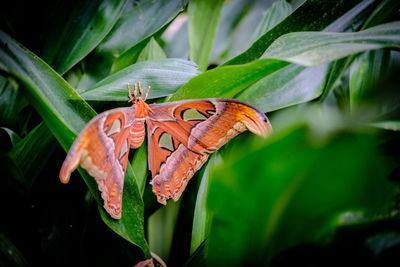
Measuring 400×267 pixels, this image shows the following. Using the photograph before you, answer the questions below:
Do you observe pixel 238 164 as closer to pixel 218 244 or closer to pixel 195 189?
pixel 218 244

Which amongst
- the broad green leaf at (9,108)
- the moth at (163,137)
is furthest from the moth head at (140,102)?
the broad green leaf at (9,108)

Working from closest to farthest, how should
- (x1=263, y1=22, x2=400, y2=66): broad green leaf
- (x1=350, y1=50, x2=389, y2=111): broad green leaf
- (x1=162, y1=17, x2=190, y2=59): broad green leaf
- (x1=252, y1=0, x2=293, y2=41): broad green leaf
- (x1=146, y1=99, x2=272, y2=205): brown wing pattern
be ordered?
(x1=263, y1=22, x2=400, y2=66): broad green leaf → (x1=146, y1=99, x2=272, y2=205): brown wing pattern → (x1=350, y1=50, x2=389, y2=111): broad green leaf → (x1=252, y1=0, x2=293, y2=41): broad green leaf → (x1=162, y1=17, x2=190, y2=59): broad green leaf

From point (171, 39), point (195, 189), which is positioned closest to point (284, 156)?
point (195, 189)

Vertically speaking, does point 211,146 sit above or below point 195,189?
above

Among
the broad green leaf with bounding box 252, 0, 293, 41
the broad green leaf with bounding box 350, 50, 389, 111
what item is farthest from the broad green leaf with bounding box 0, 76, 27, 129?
the broad green leaf with bounding box 350, 50, 389, 111

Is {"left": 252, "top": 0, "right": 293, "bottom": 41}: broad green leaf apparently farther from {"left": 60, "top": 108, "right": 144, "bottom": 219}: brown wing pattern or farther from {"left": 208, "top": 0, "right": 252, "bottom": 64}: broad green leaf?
{"left": 60, "top": 108, "right": 144, "bottom": 219}: brown wing pattern

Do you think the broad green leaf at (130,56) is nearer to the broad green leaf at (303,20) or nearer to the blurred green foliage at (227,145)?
the blurred green foliage at (227,145)

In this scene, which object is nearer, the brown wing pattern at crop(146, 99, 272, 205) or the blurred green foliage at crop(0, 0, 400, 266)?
the blurred green foliage at crop(0, 0, 400, 266)
